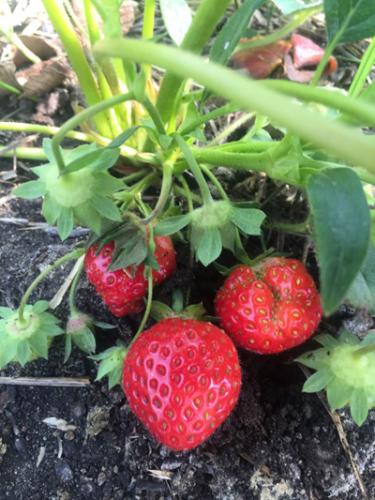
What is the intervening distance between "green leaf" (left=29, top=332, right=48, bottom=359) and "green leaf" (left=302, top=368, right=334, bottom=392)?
0.43 m

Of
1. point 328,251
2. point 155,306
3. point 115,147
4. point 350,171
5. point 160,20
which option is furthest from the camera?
point 160,20

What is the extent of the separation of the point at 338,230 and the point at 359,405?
0.43 metres

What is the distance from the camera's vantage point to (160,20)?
1439mm

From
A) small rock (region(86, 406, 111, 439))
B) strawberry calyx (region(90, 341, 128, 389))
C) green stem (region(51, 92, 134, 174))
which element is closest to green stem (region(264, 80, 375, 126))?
green stem (region(51, 92, 134, 174))

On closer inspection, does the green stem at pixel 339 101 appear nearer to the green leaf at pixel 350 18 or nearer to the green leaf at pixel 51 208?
the green leaf at pixel 350 18

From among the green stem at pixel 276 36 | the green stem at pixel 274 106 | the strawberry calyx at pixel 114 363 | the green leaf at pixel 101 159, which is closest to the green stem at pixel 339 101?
the green stem at pixel 274 106

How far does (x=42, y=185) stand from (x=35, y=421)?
0.45 m

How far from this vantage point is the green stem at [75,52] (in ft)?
3.21

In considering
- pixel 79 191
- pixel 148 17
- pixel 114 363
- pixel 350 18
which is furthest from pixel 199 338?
pixel 148 17

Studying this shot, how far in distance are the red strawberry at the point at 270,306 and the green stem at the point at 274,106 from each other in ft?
1.65

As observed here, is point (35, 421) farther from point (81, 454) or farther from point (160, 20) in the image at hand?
point (160, 20)

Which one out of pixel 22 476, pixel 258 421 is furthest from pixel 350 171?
pixel 22 476

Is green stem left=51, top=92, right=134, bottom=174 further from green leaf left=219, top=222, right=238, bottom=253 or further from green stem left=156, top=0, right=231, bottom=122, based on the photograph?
green leaf left=219, top=222, right=238, bottom=253

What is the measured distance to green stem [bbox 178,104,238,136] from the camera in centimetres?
90
